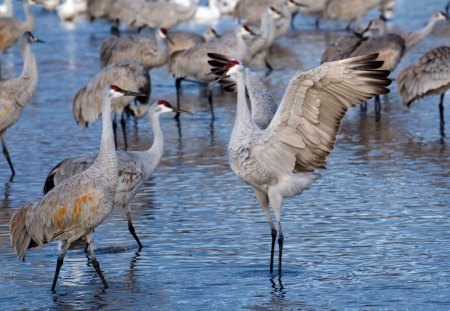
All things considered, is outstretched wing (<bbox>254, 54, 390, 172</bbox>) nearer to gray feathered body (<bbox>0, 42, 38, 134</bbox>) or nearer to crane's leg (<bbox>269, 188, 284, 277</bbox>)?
crane's leg (<bbox>269, 188, 284, 277</bbox>)

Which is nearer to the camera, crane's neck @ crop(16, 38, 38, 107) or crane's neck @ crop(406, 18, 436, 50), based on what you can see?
crane's neck @ crop(16, 38, 38, 107)

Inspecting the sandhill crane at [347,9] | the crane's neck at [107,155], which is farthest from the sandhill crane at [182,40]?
the crane's neck at [107,155]

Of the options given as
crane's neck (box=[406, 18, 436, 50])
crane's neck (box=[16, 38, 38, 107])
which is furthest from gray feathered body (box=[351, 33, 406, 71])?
crane's neck (box=[16, 38, 38, 107])

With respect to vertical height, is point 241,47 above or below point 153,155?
above

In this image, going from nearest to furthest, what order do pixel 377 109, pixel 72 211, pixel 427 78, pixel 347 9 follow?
pixel 72 211, pixel 427 78, pixel 377 109, pixel 347 9

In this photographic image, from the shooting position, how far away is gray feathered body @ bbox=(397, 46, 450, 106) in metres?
15.0

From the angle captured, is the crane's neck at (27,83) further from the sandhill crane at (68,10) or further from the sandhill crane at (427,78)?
the sandhill crane at (68,10)

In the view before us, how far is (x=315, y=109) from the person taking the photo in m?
8.86

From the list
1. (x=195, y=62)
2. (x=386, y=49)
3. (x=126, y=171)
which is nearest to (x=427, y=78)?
(x=386, y=49)

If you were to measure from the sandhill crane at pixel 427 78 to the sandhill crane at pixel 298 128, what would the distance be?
19.9 feet

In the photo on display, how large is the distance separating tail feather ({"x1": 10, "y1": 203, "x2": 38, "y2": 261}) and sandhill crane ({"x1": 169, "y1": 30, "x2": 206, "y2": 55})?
11876mm

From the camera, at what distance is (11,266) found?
29.9 ft

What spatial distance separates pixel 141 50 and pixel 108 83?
12.3 feet

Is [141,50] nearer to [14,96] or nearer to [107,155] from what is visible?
[14,96]
